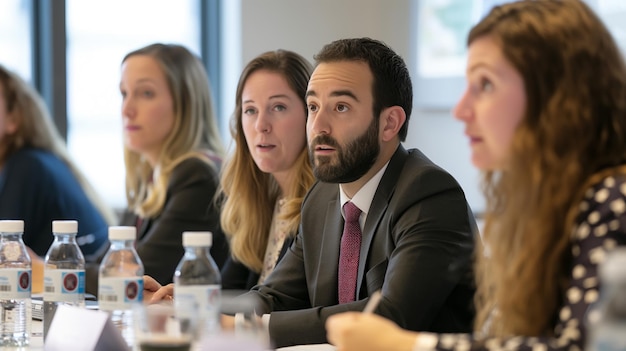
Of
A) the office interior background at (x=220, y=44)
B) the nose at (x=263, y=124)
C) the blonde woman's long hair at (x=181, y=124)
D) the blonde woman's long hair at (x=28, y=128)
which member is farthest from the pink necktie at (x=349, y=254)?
the office interior background at (x=220, y=44)

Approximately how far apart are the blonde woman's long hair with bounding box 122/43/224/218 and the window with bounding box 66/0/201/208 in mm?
1631

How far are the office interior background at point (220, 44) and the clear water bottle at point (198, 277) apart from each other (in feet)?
9.74

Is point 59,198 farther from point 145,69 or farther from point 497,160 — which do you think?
point 497,160

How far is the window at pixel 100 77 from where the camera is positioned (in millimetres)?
5066

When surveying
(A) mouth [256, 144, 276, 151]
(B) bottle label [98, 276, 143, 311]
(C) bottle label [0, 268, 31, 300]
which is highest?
(A) mouth [256, 144, 276, 151]

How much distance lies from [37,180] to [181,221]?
82 cm

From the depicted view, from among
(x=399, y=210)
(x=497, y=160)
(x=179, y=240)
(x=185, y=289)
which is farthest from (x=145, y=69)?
(x=497, y=160)

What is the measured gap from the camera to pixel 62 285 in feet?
6.24

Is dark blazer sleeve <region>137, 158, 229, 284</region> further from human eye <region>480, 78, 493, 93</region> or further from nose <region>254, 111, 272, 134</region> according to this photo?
human eye <region>480, 78, 493, 93</region>

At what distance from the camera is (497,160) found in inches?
59.5

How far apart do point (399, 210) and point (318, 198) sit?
0.40 metres

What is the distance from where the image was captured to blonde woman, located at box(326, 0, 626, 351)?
139 cm

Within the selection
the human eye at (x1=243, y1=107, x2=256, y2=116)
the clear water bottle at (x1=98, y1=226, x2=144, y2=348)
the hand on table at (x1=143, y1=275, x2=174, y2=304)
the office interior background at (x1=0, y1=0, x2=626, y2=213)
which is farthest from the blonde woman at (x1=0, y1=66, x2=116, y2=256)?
the clear water bottle at (x1=98, y1=226, x2=144, y2=348)

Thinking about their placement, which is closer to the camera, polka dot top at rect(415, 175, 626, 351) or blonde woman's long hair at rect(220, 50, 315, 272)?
polka dot top at rect(415, 175, 626, 351)
